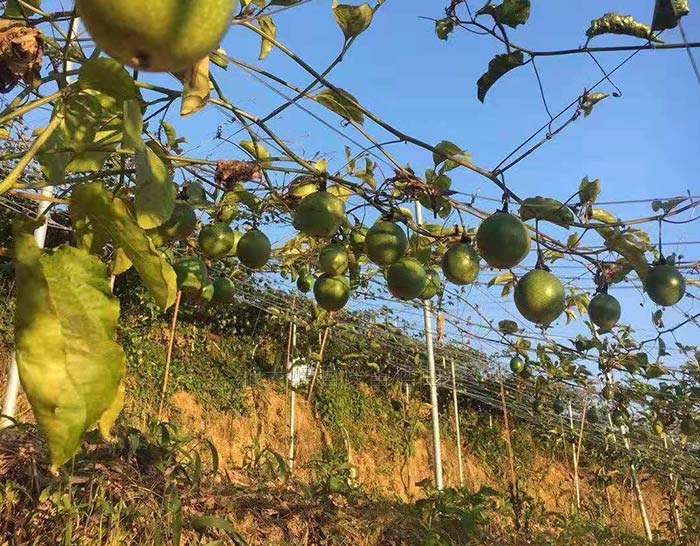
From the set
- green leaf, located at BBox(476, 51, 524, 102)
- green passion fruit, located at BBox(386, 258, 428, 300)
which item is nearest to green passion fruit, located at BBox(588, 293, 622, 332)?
green passion fruit, located at BBox(386, 258, 428, 300)

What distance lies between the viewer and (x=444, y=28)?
2.13 m

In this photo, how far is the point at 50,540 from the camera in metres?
2.07

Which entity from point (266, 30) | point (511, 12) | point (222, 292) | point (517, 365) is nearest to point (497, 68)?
point (511, 12)

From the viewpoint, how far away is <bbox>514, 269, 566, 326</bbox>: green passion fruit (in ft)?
6.87

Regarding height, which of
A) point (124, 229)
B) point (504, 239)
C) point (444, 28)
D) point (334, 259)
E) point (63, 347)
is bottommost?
point (63, 347)

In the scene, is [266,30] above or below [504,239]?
above

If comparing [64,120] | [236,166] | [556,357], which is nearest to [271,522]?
[236,166]

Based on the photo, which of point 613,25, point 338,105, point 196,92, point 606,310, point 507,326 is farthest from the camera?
Answer: point 507,326

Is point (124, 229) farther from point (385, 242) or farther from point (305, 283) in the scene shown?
point (305, 283)

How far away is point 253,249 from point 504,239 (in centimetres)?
108

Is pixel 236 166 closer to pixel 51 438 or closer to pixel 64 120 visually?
pixel 64 120

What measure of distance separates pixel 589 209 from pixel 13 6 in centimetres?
196

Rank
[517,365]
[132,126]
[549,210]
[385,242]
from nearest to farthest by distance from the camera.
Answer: [132,126], [549,210], [385,242], [517,365]

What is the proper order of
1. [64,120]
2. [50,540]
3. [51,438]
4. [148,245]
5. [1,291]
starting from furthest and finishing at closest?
[1,291]
[50,540]
[64,120]
[148,245]
[51,438]
